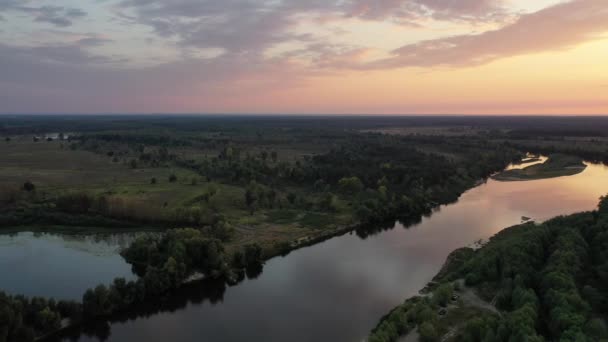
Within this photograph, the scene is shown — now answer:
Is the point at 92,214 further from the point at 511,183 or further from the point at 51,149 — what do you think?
the point at 51,149

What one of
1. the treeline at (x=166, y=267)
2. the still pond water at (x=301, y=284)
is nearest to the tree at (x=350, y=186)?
the still pond water at (x=301, y=284)

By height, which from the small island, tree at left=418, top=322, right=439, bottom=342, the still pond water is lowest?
the still pond water

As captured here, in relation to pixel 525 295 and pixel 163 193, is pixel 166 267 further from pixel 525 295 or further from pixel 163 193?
pixel 163 193

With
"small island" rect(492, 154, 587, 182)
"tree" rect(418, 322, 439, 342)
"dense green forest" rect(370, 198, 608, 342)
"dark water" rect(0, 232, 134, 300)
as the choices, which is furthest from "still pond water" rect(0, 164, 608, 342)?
"small island" rect(492, 154, 587, 182)

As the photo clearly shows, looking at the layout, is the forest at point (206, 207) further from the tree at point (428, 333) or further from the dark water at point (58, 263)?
the dark water at point (58, 263)

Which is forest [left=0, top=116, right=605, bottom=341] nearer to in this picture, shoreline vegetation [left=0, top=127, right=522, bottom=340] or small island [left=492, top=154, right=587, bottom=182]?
shoreline vegetation [left=0, top=127, right=522, bottom=340]
